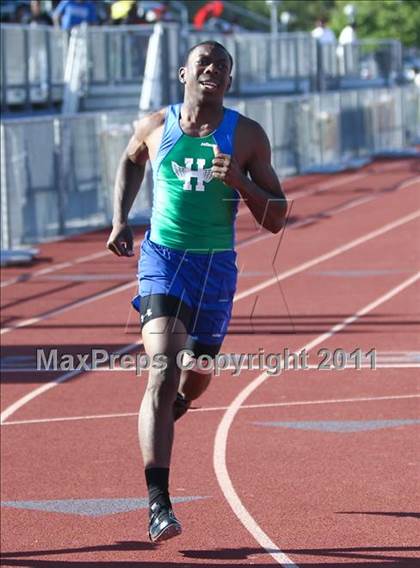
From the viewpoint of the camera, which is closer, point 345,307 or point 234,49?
point 345,307

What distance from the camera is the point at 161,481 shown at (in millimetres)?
6031

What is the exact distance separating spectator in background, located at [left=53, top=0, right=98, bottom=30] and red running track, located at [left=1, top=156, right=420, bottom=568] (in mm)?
9205

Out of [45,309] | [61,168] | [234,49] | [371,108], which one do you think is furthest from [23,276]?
[371,108]

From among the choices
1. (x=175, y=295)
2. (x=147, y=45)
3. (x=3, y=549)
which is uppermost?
(x=147, y=45)

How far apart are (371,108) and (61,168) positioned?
18296mm

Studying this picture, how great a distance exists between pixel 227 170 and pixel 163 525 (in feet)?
4.69

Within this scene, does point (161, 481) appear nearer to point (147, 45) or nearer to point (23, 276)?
point (23, 276)

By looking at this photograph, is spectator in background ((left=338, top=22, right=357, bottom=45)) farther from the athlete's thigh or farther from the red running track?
the athlete's thigh

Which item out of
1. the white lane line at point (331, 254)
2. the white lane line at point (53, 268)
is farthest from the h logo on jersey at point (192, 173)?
the white lane line at point (53, 268)

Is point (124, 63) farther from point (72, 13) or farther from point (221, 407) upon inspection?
point (221, 407)

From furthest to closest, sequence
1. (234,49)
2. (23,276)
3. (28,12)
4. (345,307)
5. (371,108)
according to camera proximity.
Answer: (371,108) < (234,49) < (28,12) < (23,276) < (345,307)

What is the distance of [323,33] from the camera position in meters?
37.4

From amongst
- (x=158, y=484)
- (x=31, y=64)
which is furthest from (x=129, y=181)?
(x=31, y=64)

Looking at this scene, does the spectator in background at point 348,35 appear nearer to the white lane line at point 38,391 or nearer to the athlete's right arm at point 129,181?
the white lane line at point 38,391
